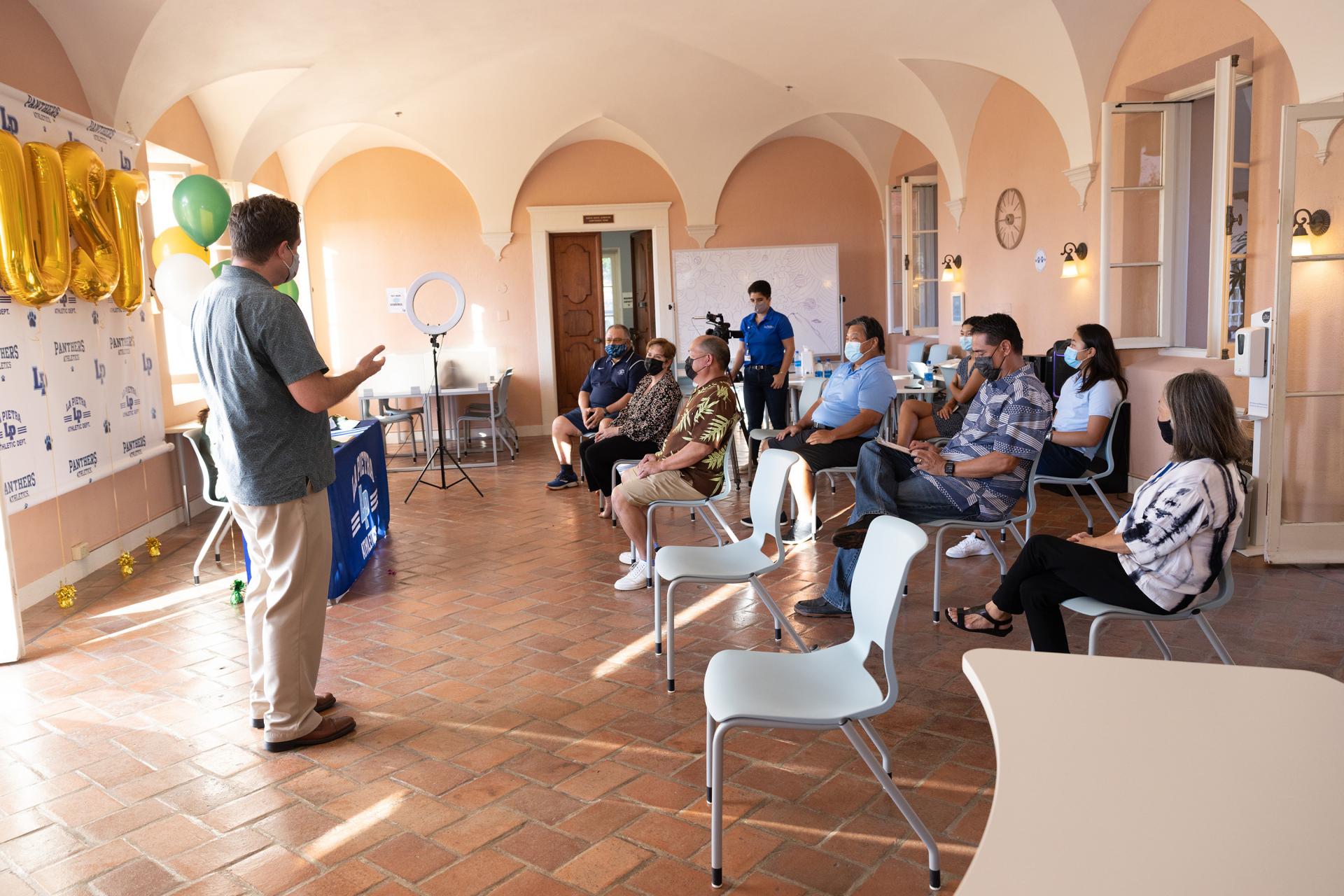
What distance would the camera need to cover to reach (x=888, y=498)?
13.8ft

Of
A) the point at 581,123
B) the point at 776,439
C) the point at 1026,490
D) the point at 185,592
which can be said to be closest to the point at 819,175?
the point at 581,123

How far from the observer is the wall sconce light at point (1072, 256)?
725cm

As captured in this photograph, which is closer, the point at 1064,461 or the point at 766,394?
the point at 1064,461

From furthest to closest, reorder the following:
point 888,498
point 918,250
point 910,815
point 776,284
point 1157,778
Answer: point 776,284 → point 918,250 → point 888,498 → point 910,815 → point 1157,778

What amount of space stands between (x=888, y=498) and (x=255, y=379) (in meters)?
2.64

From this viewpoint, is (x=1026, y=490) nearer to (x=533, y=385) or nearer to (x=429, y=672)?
(x=429, y=672)

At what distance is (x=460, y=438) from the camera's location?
11250mm

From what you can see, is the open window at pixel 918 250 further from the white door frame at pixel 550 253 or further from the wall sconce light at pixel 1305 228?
the wall sconce light at pixel 1305 228

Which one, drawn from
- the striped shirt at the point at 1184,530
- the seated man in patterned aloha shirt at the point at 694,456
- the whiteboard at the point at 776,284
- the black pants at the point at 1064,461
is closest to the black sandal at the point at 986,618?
the striped shirt at the point at 1184,530

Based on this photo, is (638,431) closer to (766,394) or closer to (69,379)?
(766,394)

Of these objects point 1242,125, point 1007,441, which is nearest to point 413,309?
point 1007,441

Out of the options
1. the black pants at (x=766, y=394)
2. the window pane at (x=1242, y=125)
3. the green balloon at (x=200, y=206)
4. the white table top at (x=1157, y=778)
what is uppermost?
the window pane at (x=1242, y=125)

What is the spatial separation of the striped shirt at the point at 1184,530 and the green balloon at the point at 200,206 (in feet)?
18.3

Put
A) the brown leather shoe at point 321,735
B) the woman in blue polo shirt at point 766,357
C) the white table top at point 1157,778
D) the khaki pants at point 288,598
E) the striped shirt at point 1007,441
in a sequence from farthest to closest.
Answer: the woman in blue polo shirt at point 766,357 < the striped shirt at point 1007,441 < the brown leather shoe at point 321,735 < the khaki pants at point 288,598 < the white table top at point 1157,778
